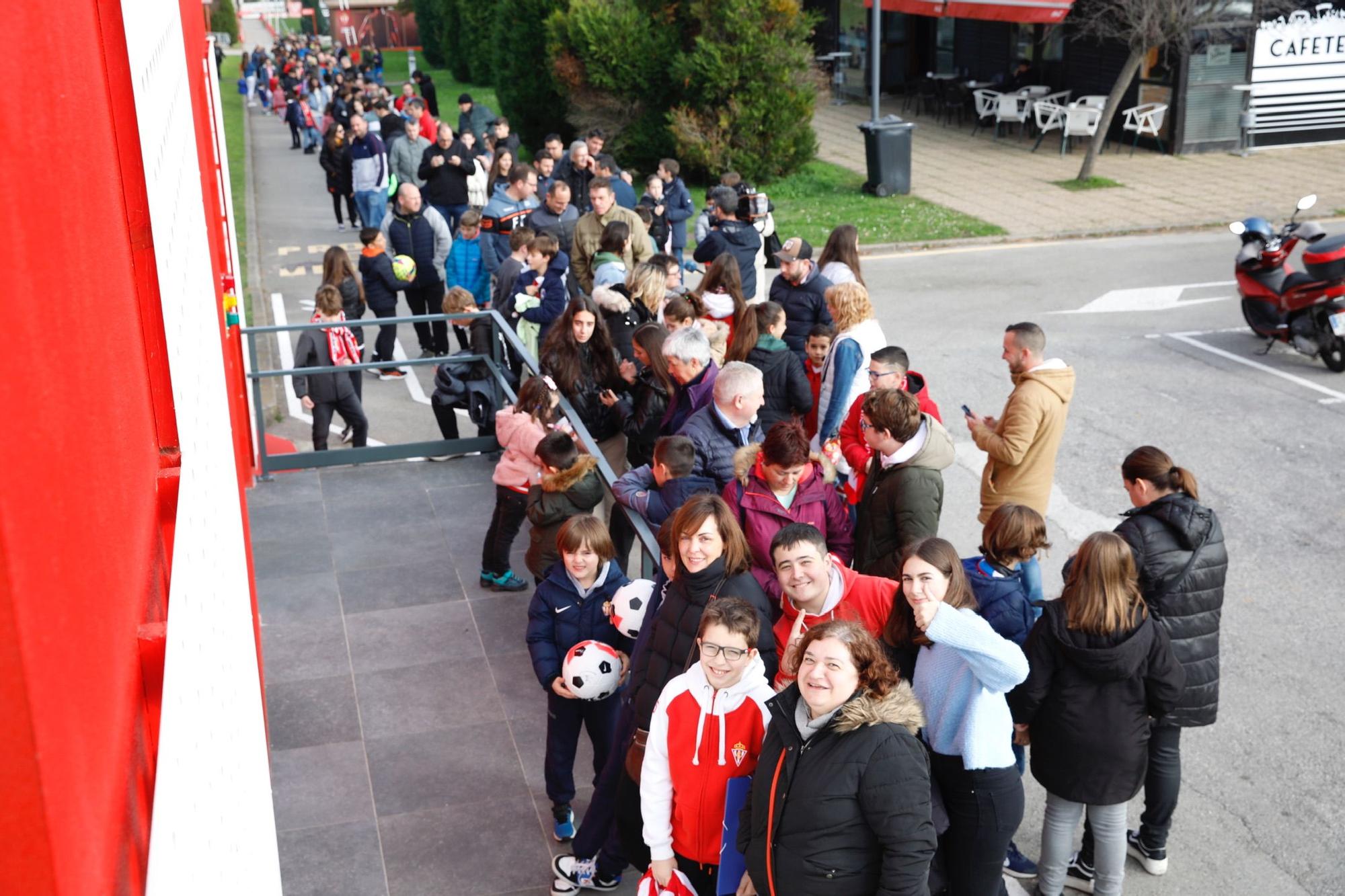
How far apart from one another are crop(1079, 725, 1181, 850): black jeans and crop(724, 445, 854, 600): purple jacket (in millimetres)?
1593

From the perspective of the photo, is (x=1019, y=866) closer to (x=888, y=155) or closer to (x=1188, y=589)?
(x=1188, y=589)

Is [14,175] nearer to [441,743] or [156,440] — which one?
[156,440]

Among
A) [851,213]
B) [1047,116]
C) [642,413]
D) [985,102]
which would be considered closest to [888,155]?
[851,213]

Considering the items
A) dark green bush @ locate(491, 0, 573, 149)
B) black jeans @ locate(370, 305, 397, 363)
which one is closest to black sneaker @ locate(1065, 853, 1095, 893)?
black jeans @ locate(370, 305, 397, 363)

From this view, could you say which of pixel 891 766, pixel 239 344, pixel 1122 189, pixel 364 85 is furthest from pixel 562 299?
pixel 364 85

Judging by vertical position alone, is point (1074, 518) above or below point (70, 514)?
below

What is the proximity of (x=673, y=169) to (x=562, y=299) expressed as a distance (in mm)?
4955

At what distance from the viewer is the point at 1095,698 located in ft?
15.8

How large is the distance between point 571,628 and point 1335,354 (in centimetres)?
982

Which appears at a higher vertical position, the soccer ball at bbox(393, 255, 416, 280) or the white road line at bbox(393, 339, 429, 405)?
the soccer ball at bbox(393, 255, 416, 280)

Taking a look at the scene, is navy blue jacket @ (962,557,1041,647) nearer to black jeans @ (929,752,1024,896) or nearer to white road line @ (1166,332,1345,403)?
black jeans @ (929,752,1024,896)

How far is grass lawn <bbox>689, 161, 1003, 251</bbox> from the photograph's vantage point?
19.0m

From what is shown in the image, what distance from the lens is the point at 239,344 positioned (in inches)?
357

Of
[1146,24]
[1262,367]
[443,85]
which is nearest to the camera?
[1262,367]
